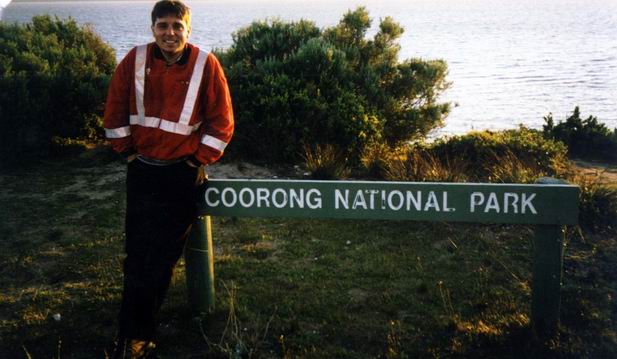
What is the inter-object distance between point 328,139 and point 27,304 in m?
4.92

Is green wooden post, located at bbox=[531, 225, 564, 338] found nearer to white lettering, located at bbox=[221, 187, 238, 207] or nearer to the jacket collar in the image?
white lettering, located at bbox=[221, 187, 238, 207]

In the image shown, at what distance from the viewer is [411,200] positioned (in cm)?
384

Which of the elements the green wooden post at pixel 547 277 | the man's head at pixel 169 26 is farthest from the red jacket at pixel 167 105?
the green wooden post at pixel 547 277

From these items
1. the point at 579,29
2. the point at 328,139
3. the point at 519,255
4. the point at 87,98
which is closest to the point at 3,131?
the point at 87,98

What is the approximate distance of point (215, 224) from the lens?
6.73m

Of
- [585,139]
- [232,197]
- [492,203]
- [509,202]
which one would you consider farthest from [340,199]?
[585,139]

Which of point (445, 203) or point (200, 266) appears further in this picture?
point (200, 266)

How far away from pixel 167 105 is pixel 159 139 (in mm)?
214

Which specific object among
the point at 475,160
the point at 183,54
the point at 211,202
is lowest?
the point at 475,160

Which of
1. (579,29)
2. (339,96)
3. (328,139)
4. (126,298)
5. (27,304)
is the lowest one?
(27,304)

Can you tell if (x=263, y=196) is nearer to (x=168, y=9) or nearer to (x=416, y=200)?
(x=416, y=200)

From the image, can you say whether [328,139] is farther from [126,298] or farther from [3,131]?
[126,298]

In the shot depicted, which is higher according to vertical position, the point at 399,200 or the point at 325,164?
the point at 399,200

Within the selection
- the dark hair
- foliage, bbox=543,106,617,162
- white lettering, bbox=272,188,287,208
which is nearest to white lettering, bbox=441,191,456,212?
white lettering, bbox=272,188,287,208
